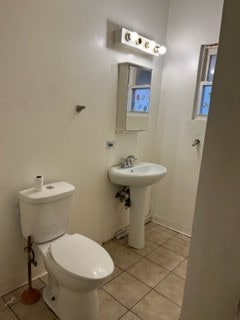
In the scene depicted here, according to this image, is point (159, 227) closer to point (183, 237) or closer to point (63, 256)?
point (183, 237)

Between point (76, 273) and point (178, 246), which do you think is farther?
point (178, 246)

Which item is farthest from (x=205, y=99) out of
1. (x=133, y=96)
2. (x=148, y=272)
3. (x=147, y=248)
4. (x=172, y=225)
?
(x=148, y=272)

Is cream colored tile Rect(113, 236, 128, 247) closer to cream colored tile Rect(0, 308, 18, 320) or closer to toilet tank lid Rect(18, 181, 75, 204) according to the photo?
toilet tank lid Rect(18, 181, 75, 204)

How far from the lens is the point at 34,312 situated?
1564mm

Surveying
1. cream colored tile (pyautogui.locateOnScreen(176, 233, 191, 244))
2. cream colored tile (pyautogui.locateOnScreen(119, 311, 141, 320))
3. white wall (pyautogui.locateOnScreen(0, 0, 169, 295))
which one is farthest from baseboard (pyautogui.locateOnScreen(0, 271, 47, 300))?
cream colored tile (pyautogui.locateOnScreen(176, 233, 191, 244))

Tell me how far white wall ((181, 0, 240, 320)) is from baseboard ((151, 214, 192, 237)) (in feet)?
5.12

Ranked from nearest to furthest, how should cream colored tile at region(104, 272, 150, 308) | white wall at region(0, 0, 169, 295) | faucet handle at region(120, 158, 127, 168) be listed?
white wall at region(0, 0, 169, 295), cream colored tile at region(104, 272, 150, 308), faucet handle at region(120, 158, 127, 168)

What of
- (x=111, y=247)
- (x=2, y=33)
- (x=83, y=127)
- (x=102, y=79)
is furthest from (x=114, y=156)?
(x=2, y=33)

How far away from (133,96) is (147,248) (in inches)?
58.4

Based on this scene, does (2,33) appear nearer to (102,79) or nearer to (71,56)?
(71,56)

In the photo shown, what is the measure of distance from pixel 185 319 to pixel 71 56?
1771mm

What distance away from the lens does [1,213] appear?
1578 millimetres

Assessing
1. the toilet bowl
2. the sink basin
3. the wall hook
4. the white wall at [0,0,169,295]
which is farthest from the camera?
the sink basin

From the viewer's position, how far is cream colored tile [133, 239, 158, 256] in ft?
7.52
